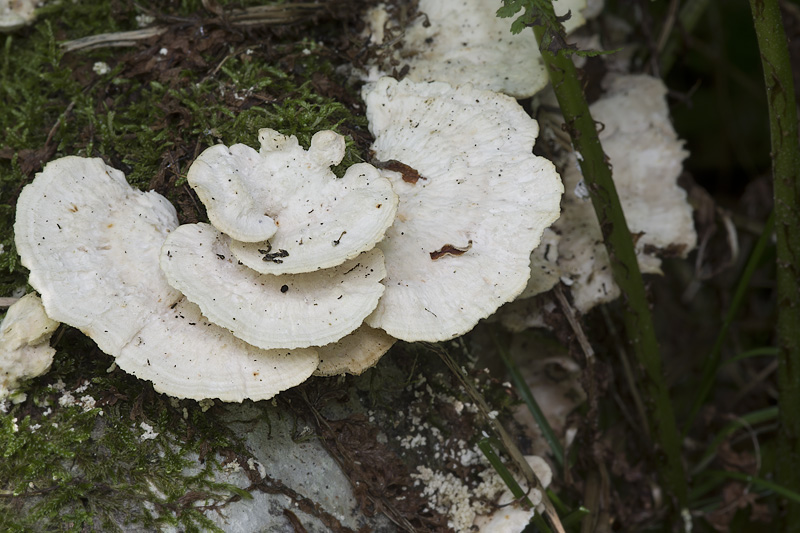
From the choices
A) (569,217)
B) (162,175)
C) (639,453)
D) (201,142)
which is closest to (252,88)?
(201,142)

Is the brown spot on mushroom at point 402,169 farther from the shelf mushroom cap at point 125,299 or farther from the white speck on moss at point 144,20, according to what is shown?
the white speck on moss at point 144,20

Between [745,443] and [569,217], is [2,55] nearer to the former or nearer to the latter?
[569,217]

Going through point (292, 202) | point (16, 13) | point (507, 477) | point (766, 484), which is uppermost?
point (16, 13)

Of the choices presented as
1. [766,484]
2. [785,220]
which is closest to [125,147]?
[785,220]

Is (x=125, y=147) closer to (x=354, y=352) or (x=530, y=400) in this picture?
(x=354, y=352)

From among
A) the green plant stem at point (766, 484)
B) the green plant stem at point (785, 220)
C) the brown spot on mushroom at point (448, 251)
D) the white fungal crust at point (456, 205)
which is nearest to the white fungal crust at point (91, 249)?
the white fungal crust at point (456, 205)

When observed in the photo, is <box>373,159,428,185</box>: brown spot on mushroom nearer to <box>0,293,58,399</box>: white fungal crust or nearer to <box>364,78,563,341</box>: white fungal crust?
<box>364,78,563,341</box>: white fungal crust
